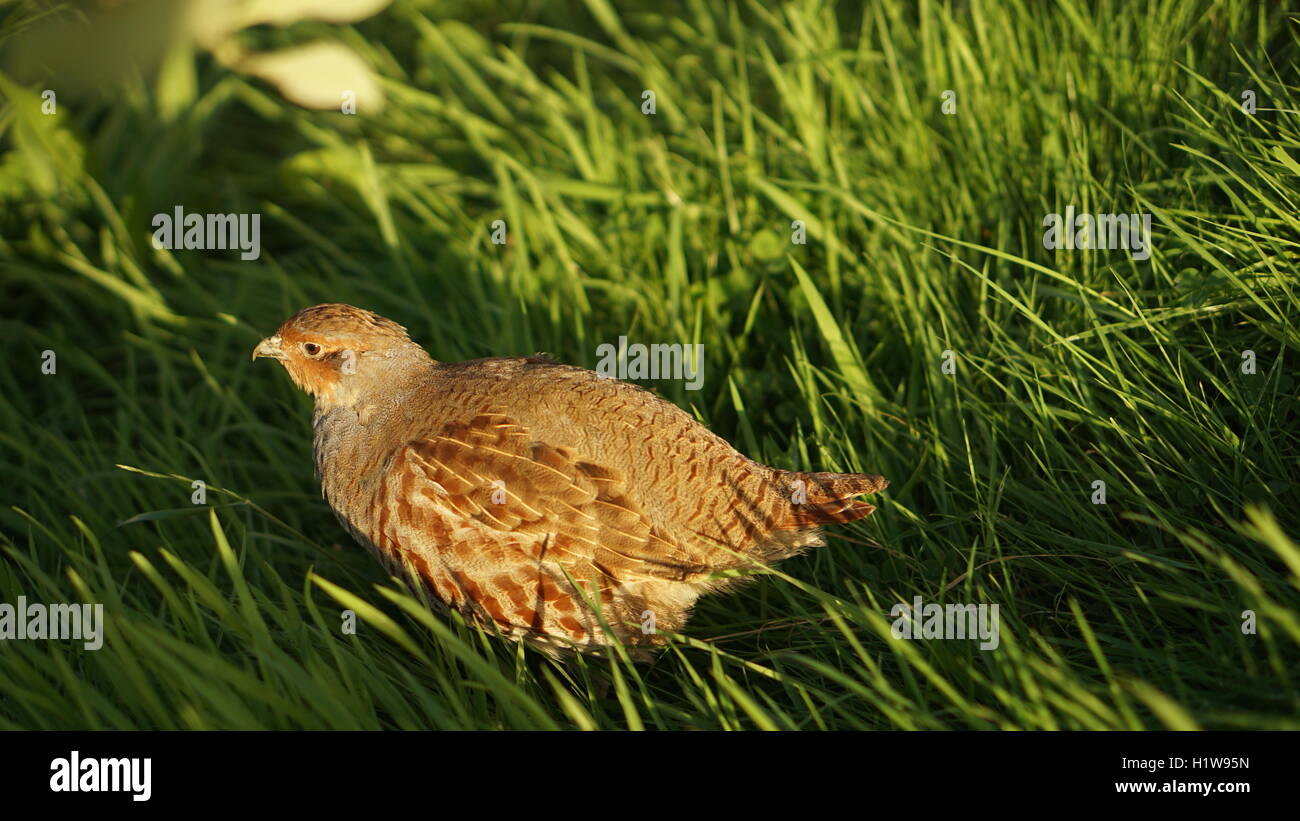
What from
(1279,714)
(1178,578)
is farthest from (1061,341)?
(1279,714)

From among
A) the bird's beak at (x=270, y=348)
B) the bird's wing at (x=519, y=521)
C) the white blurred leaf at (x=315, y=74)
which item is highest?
the white blurred leaf at (x=315, y=74)

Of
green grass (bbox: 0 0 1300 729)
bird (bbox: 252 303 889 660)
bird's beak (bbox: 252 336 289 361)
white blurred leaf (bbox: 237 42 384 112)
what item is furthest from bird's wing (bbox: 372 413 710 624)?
white blurred leaf (bbox: 237 42 384 112)

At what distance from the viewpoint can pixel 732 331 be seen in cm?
400

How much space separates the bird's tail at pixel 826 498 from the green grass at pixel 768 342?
0.20m

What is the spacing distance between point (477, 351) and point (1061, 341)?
7.45 feet

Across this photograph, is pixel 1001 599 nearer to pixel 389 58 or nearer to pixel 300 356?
pixel 300 356

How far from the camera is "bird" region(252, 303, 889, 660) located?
2.86 meters

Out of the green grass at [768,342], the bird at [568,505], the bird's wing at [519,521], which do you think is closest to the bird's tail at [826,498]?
the bird at [568,505]

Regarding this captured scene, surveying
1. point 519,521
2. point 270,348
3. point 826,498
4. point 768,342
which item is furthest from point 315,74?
point 826,498

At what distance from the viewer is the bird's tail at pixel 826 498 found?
2891 millimetres

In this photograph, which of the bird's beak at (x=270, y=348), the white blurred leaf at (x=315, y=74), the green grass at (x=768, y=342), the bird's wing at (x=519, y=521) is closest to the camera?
the green grass at (x=768, y=342)

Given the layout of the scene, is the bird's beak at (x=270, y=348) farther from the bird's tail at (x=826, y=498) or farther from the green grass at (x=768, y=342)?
the bird's tail at (x=826, y=498)

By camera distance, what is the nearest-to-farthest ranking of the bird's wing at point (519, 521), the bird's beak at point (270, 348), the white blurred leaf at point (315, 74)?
the bird's wing at point (519, 521) < the white blurred leaf at point (315, 74) < the bird's beak at point (270, 348)

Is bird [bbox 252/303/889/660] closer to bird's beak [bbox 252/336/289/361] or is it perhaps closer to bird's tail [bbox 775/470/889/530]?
bird's tail [bbox 775/470/889/530]
